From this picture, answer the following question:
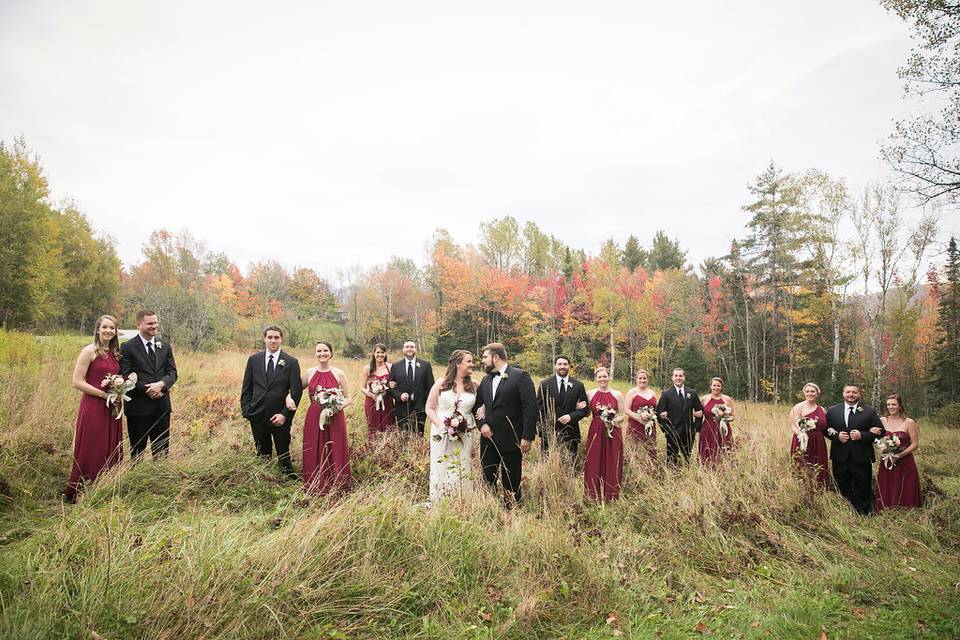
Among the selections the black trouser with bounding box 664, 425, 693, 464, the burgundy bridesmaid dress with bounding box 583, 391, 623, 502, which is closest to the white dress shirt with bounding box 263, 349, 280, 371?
the burgundy bridesmaid dress with bounding box 583, 391, 623, 502

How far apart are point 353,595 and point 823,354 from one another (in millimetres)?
34168

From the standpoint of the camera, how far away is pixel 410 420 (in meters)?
7.95

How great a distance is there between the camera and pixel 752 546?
16.4 feet

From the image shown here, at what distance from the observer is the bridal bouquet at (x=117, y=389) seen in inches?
207

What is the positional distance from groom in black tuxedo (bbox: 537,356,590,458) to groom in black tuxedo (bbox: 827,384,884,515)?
384 centimetres

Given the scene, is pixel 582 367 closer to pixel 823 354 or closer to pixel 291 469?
pixel 823 354

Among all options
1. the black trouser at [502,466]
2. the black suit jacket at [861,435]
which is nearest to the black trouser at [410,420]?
the black trouser at [502,466]

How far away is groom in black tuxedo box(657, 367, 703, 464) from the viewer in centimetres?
827

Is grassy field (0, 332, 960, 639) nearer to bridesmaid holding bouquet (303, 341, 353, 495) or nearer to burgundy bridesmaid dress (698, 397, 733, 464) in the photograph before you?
bridesmaid holding bouquet (303, 341, 353, 495)

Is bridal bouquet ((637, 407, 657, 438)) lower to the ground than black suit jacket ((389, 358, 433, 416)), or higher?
lower

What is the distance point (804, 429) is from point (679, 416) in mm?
1863

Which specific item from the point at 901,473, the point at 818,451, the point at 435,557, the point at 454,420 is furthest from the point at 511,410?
the point at 901,473

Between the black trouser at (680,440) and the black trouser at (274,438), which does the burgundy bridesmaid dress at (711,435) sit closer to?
the black trouser at (680,440)

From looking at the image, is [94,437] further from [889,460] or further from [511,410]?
[889,460]
